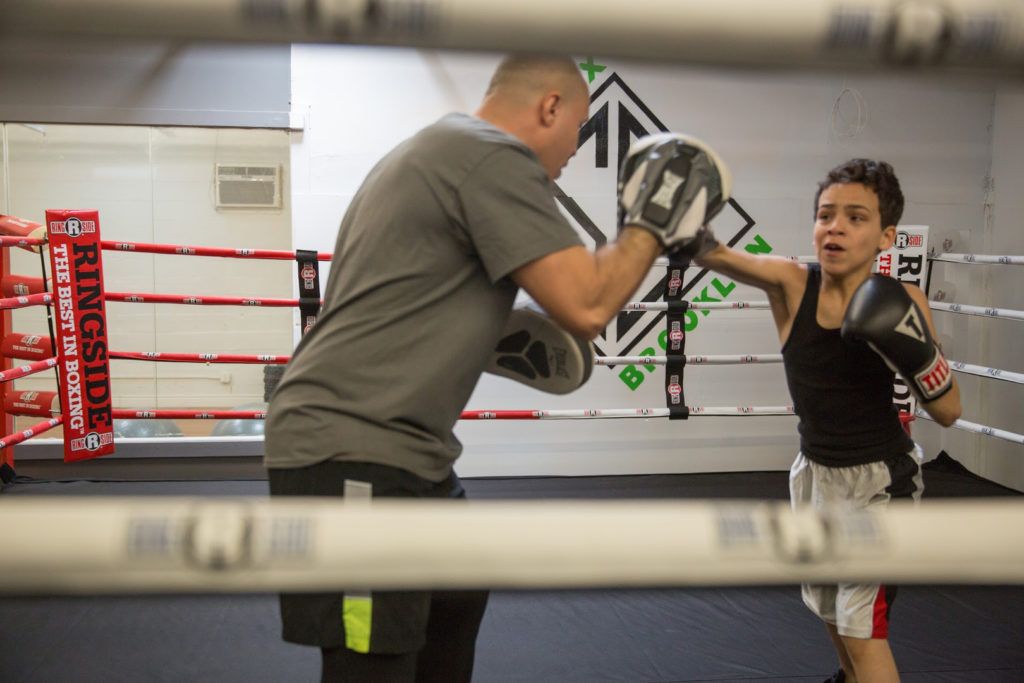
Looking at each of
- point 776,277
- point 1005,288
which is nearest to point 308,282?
point 776,277

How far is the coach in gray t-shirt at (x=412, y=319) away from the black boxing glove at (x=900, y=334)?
24.1 inches

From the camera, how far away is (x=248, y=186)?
459cm

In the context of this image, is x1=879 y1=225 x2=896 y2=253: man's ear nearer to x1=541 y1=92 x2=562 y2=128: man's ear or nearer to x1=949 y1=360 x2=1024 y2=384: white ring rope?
x1=541 y1=92 x2=562 y2=128: man's ear

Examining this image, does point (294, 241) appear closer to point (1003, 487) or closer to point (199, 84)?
point (199, 84)

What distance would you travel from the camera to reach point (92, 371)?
312cm

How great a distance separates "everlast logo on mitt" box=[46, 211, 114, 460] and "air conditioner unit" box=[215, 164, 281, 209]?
61.5 inches

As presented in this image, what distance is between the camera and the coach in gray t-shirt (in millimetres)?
975

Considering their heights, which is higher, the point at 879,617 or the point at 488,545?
the point at 488,545

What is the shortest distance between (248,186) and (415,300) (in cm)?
392

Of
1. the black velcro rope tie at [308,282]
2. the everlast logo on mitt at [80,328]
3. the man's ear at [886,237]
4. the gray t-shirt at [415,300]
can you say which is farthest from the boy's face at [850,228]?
the everlast logo on mitt at [80,328]

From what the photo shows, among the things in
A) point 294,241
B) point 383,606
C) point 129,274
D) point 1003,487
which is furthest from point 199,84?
point 1003,487

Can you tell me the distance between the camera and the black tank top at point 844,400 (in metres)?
1.63

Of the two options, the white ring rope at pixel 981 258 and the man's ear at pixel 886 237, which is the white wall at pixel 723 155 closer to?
the white ring rope at pixel 981 258

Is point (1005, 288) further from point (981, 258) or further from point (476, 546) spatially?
point (476, 546)
